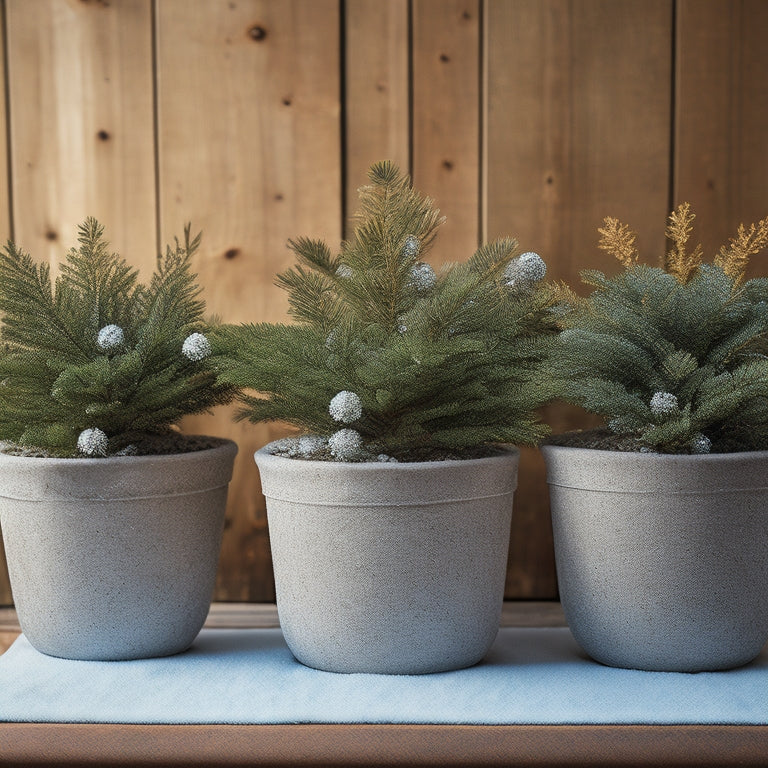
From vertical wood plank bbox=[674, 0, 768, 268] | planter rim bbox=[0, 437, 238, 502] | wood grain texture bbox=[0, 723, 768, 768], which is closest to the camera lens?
wood grain texture bbox=[0, 723, 768, 768]

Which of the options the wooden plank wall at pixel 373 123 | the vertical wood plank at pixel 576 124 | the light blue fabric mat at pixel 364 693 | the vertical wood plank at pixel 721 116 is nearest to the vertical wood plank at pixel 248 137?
the wooden plank wall at pixel 373 123

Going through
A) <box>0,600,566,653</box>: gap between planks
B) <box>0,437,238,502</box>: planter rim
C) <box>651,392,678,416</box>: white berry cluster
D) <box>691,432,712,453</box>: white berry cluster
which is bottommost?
<box>0,600,566,653</box>: gap between planks

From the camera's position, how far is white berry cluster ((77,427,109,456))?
0.90 m

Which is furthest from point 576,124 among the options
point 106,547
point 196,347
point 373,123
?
point 106,547

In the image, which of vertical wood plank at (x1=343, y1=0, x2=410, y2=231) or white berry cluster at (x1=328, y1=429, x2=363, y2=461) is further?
vertical wood plank at (x1=343, y1=0, x2=410, y2=231)

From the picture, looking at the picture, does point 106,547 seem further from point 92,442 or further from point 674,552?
point 674,552

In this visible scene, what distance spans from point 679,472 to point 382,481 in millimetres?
302

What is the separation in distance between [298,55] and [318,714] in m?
0.82

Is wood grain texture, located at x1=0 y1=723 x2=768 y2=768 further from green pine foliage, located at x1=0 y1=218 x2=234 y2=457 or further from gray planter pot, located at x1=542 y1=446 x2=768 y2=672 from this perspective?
green pine foliage, located at x1=0 y1=218 x2=234 y2=457

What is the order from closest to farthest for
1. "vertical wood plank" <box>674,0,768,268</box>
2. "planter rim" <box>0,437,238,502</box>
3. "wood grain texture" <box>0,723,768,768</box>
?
"wood grain texture" <box>0,723,768,768</box> < "planter rim" <box>0,437,238,502</box> < "vertical wood plank" <box>674,0,768,268</box>

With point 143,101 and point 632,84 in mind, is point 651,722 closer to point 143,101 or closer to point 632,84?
point 632,84

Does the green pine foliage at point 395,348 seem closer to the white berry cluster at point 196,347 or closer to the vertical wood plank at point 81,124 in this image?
the white berry cluster at point 196,347

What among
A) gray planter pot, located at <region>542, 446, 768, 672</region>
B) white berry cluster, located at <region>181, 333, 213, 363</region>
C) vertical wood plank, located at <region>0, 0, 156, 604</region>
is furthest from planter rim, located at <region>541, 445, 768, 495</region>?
vertical wood plank, located at <region>0, 0, 156, 604</region>

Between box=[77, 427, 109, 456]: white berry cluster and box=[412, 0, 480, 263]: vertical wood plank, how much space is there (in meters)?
0.50
